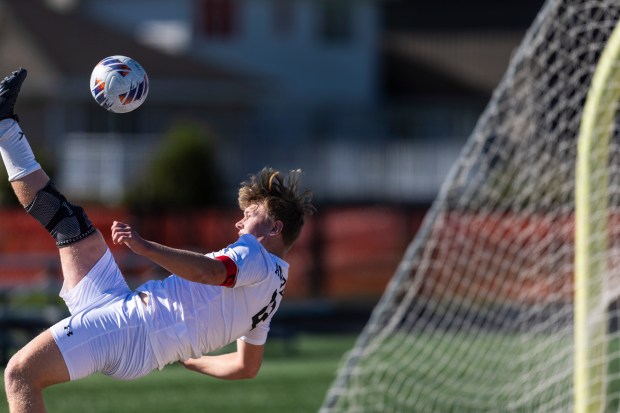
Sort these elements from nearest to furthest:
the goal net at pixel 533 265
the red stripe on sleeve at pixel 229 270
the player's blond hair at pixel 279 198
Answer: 1. the red stripe on sleeve at pixel 229 270
2. the player's blond hair at pixel 279 198
3. the goal net at pixel 533 265

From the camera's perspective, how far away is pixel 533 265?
12.8m

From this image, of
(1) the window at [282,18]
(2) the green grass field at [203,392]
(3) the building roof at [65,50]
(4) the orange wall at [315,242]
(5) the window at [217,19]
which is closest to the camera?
(2) the green grass field at [203,392]

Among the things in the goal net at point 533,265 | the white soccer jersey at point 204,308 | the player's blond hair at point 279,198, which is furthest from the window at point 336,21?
the white soccer jersey at point 204,308

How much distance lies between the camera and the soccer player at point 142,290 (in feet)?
19.9

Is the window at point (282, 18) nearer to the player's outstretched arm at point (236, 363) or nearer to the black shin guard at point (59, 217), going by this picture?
the player's outstretched arm at point (236, 363)

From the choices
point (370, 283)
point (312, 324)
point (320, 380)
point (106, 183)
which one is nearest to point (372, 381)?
point (320, 380)

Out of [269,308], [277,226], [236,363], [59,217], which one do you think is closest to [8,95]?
[59,217]

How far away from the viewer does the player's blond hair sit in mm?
6332

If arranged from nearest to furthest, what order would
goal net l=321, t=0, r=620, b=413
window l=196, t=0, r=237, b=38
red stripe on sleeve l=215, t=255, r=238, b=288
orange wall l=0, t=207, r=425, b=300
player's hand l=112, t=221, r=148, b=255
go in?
1. player's hand l=112, t=221, r=148, b=255
2. red stripe on sleeve l=215, t=255, r=238, b=288
3. goal net l=321, t=0, r=620, b=413
4. orange wall l=0, t=207, r=425, b=300
5. window l=196, t=0, r=237, b=38

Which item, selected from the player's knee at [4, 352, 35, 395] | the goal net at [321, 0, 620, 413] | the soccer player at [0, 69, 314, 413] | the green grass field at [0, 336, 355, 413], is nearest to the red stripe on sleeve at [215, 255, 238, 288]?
the soccer player at [0, 69, 314, 413]

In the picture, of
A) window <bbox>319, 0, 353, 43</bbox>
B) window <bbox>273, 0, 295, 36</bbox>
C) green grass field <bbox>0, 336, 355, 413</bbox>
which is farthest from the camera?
window <bbox>319, 0, 353, 43</bbox>

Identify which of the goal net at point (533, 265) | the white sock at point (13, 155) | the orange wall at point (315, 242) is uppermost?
the white sock at point (13, 155)

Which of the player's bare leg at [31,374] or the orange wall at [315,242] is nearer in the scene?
the player's bare leg at [31,374]

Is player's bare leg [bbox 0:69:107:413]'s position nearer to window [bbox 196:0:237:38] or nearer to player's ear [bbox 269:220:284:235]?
player's ear [bbox 269:220:284:235]
